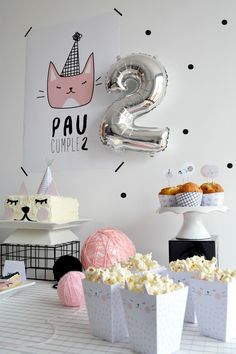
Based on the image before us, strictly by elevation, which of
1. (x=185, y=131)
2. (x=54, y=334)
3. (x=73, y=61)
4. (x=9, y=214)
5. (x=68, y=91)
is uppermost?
(x=73, y=61)

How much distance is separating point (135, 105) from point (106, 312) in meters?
0.88

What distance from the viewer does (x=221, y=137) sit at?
1.44 m

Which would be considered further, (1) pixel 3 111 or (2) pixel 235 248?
(1) pixel 3 111

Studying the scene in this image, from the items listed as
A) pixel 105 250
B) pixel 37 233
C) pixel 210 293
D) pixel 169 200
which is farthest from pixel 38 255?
pixel 210 293

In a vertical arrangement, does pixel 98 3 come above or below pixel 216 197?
above

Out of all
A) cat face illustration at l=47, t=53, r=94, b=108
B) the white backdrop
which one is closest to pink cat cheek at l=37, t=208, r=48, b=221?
the white backdrop

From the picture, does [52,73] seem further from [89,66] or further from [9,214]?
[9,214]

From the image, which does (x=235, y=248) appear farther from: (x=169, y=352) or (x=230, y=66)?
(x=169, y=352)

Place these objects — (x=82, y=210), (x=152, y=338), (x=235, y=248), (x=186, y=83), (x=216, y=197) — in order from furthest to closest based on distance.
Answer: (x=82, y=210), (x=186, y=83), (x=235, y=248), (x=216, y=197), (x=152, y=338)

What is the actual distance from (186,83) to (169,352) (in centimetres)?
107

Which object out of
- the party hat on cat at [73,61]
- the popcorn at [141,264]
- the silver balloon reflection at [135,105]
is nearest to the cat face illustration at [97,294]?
the popcorn at [141,264]

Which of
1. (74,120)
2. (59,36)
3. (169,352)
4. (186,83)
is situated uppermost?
(59,36)

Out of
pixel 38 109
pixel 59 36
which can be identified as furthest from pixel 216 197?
pixel 59 36

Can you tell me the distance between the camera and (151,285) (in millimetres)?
716
